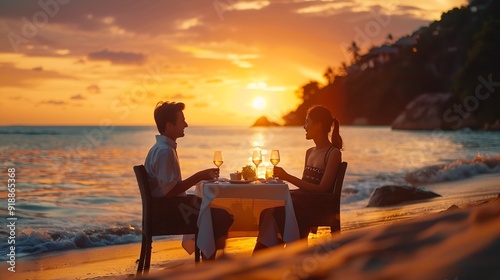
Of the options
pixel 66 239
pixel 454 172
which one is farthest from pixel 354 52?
pixel 66 239

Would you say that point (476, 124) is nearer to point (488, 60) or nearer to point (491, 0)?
point (491, 0)

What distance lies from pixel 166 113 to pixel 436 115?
233 ft

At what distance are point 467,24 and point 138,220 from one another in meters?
68.2

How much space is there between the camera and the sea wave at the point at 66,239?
925cm

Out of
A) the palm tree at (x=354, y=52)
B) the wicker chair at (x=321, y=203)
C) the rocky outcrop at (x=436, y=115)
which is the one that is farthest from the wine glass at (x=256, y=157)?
the palm tree at (x=354, y=52)

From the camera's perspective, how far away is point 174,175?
6082 millimetres

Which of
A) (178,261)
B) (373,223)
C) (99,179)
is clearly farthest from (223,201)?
(99,179)

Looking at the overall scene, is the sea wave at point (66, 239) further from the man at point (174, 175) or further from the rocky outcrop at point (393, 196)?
the rocky outcrop at point (393, 196)

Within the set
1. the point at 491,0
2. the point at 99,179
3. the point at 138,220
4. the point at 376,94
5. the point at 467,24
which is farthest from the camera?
the point at 376,94

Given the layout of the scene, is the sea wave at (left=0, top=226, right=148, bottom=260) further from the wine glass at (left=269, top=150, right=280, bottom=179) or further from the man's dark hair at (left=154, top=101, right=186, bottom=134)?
the wine glass at (left=269, top=150, right=280, bottom=179)

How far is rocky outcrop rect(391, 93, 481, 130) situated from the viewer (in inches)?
2715

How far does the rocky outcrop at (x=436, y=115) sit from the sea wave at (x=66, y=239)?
60233mm

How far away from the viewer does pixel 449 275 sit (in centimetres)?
118

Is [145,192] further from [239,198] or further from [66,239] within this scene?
[66,239]
